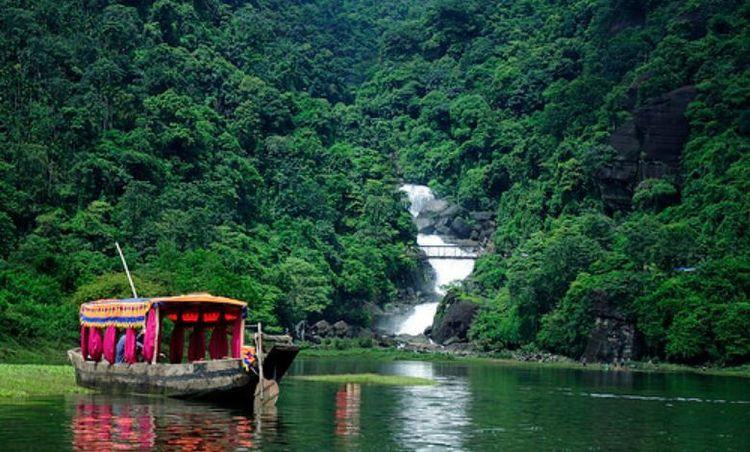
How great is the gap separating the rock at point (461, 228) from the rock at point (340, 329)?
29402 mm

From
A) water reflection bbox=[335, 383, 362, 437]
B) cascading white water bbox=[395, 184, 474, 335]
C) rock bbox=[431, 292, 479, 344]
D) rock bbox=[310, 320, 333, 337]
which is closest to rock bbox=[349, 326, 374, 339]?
rock bbox=[310, 320, 333, 337]

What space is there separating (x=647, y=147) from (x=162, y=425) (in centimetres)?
7358

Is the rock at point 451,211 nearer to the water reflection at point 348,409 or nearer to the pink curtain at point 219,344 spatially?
the water reflection at point 348,409

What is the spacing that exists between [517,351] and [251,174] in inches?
1299

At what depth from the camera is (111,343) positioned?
36.9m

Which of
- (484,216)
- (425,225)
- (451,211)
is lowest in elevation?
(425,225)

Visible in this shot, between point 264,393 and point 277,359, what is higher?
point 277,359

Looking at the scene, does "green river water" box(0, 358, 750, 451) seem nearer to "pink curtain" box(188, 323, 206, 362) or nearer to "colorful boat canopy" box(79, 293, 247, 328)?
"colorful boat canopy" box(79, 293, 247, 328)

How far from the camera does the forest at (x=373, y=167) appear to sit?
7075 cm

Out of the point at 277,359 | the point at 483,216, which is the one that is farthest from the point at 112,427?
the point at 483,216

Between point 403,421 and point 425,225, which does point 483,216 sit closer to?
point 425,225

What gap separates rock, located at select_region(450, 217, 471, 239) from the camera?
118 metres

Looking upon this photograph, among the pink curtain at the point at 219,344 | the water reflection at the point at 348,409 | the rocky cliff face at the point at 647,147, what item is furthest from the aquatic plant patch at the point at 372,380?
the rocky cliff face at the point at 647,147

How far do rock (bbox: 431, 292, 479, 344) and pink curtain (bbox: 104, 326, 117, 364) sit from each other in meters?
54.9
